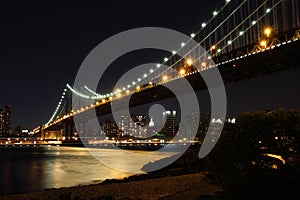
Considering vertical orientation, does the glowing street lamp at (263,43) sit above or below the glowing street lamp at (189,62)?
below

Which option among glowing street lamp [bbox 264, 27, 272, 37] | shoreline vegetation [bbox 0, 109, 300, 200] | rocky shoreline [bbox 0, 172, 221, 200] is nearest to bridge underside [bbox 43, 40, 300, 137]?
glowing street lamp [bbox 264, 27, 272, 37]

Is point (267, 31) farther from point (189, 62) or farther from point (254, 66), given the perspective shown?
point (189, 62)

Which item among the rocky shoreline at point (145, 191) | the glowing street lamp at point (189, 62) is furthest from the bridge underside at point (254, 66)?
the rocky shoreline at point (145, 191)

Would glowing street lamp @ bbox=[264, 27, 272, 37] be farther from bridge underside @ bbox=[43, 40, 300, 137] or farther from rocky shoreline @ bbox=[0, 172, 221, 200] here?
rocky shoreline @ bbox=[0, 172, 221, 200]

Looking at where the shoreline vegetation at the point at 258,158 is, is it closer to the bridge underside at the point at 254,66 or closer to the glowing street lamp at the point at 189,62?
the bridge underside at the point at 254,66

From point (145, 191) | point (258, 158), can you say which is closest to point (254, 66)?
point (145, 191)

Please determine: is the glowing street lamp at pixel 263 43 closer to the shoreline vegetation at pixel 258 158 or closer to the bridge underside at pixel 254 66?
the bridge underside at pixel 254 66

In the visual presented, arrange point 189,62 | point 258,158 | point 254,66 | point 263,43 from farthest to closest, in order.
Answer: point 189,62 < point 254,66 < point 263,43 < point 258,158

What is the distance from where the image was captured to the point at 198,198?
30.8 ft

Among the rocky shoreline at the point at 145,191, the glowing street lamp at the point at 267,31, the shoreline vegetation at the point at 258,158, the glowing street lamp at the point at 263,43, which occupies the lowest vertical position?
the rocky shoreline at the point at 145,191

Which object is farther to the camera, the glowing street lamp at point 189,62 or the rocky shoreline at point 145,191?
the glowing street lamp at point 189,62

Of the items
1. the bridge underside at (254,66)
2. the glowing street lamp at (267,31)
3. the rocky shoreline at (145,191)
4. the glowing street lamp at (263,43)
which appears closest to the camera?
the rocky shoreline at (145,191)

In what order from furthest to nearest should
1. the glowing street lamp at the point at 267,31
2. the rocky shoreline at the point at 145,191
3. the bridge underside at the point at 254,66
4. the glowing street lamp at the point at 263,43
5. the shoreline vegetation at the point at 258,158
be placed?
the glowing street lamp at the point at 267,31 → the glowing street lamp at the point at 263,43 → the bridge underside at the point at 254,66 → the rocky shoreline at the point at 145,191 → the shoreline vegetation at the point at 258,158

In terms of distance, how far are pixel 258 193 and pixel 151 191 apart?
22.0ft
